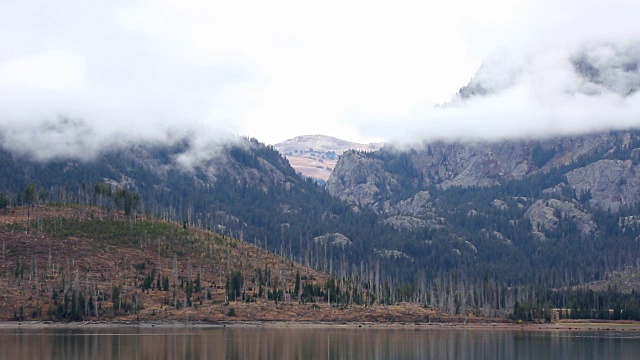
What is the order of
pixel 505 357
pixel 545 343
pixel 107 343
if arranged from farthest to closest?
pixel 545 343, pixel 107 343, pixel 505 357

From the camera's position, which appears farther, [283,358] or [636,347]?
[636,347]

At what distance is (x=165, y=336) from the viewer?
633ft

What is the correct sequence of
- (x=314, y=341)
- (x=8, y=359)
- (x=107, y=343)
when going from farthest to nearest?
(x=314, y=341) → (x=107, y=343) → (x=8, y=359)

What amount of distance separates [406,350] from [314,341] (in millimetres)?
24023

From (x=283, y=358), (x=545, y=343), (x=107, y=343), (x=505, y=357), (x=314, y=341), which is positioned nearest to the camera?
(x=283, y=358)

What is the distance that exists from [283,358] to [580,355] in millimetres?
54149

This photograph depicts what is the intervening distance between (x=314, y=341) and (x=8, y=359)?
65.8 metres

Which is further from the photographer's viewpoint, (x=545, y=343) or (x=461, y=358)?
(x=545, y=343)

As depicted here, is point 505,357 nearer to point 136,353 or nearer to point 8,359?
point 136,353

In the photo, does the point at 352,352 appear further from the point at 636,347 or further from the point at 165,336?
the point at 636,347

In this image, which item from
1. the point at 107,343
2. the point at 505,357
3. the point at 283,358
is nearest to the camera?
the point at 283,358

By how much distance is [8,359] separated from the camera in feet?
433

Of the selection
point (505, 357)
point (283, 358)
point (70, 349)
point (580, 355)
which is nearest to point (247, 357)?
point (283, 358)

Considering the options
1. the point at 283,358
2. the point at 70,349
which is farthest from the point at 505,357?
the point at 70,349
